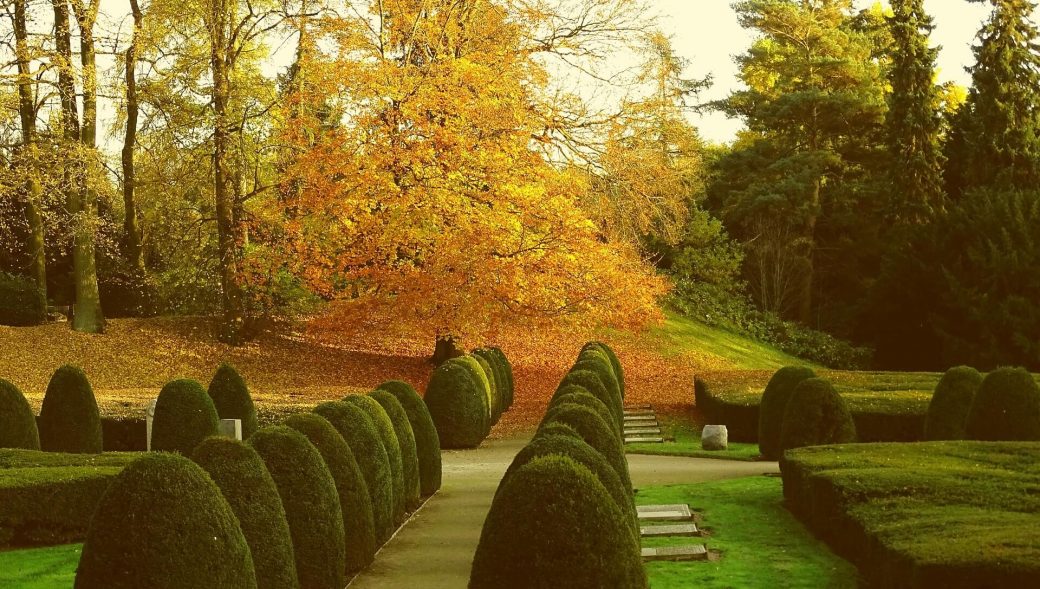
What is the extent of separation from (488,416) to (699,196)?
2745 cm

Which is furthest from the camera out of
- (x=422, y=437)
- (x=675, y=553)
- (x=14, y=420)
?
(x=14, y=420)

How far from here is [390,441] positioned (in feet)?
41.2

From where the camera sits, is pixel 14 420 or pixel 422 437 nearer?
pixel 422 437

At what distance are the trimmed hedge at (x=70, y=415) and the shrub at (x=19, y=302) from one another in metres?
15.4

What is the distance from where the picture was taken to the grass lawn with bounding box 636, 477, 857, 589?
383 inches

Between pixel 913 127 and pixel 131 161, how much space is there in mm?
25537

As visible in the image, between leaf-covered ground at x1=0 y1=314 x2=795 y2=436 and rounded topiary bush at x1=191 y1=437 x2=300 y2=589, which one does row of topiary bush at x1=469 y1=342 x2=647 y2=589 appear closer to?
rounded topiary bush at x1=191 y1=437 x2=300 y2=589

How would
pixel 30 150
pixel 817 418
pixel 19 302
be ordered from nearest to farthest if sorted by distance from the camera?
pixel 817 418 → pixel 30 150 → pixel 19 302

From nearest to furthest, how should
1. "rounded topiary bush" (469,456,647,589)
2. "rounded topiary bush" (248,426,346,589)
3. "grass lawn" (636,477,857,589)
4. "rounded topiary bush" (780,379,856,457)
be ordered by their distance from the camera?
"rounded topiary bush" (469,456,647,589), "rounded topiary bush" (248,426,346,589), "grass lawn" (636,477,857,589), "rounded topiary bush" (780,379,856,457)

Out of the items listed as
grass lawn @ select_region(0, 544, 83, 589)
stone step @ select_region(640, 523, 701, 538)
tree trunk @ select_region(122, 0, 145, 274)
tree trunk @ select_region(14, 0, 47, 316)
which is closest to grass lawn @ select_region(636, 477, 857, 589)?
stone step @ select_region(640, 523, 701, 538)

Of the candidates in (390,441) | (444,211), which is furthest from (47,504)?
(444,211)

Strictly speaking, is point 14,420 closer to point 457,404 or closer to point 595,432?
point 457,404

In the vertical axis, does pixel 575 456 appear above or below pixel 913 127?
below

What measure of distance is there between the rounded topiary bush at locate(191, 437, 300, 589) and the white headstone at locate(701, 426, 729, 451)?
1247 centimetres
